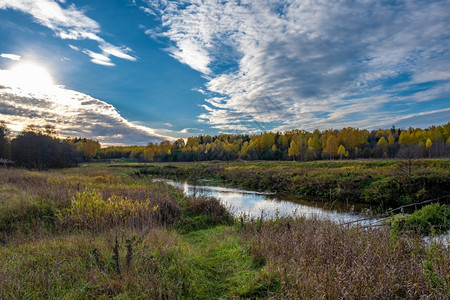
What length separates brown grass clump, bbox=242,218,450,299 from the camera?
351 cm

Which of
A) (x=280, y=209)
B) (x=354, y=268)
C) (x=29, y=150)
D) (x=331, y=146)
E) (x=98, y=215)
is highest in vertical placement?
(x=331, y=146)

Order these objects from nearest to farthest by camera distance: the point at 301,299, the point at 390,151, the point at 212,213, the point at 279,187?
1. the point at 301,299
2. the point at 212,213
3. the point at 279,187
4. the point at 390,151

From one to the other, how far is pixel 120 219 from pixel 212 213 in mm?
4745

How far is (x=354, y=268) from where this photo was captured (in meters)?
4.01

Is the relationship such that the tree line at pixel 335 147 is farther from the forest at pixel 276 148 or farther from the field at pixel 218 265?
the field at pixel 218 265

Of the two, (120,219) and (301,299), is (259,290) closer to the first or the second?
(301,299)

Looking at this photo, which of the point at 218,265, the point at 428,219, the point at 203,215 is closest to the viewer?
the point at 218,265

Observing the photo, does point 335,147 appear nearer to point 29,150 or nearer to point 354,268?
point 29,150

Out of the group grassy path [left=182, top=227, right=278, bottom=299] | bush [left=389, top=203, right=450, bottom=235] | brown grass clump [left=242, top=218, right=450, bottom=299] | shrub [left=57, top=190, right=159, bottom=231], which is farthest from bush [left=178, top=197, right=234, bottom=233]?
bush [left=389, top=203, right=450, bottom=235]

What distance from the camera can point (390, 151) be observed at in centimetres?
6712

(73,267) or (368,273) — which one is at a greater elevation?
(368,273)

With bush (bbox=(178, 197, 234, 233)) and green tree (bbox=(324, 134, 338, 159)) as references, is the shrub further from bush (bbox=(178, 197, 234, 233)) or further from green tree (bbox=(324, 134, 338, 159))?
green tree (bbox=(324, 134, 338, 159))

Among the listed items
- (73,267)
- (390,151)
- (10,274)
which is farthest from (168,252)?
(390,151)

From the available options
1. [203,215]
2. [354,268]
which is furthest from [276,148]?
[354,268]
